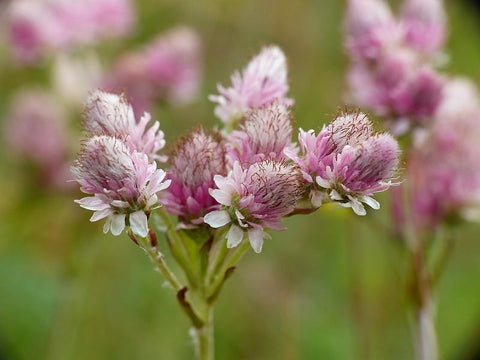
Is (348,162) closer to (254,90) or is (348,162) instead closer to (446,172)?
(254,90)

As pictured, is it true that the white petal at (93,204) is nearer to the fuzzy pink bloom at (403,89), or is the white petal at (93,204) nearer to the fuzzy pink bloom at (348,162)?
the fuzzy pink bloom at (348,162)

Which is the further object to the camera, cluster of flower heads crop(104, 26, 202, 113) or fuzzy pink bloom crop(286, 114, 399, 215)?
cluster of flower heads crop(104, 26, 202, 113)

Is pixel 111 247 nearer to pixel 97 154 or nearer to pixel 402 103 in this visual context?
pixel 402 103

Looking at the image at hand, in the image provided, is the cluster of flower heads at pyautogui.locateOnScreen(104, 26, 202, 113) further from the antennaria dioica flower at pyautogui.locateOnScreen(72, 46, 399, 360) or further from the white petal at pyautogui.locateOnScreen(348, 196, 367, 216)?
the white petal at pyautogui.locateOnScreen(348, 196, 367, 216)

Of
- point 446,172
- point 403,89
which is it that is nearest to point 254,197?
point 403,89

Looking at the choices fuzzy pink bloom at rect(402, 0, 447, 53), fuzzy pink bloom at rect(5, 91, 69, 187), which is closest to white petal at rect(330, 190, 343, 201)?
fuzzy pink bloom at rect(402, 0, 447, 53)
